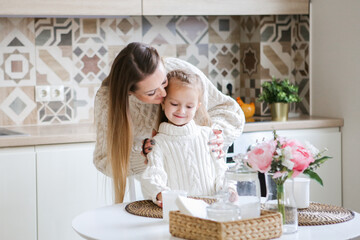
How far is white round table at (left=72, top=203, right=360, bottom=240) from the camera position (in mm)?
1622

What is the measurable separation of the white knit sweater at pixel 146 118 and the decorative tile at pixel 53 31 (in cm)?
133

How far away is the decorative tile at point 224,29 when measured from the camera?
390 cm

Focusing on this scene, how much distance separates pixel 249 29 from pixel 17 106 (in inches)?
59.8

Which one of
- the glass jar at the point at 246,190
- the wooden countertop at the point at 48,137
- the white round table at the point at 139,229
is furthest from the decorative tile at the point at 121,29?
the glass jar at the point at 246,190

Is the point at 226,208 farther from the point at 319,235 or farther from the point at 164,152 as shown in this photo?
the point at 164,152

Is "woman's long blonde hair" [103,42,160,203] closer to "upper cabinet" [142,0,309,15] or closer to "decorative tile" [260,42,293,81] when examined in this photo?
"upper cabinet" [142,0,309,15]

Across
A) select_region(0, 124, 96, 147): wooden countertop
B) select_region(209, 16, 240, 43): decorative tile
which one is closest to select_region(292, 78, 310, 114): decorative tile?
select_region(209, 16, 240, 43): decorative tile

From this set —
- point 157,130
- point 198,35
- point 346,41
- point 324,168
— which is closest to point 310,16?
point 346,41

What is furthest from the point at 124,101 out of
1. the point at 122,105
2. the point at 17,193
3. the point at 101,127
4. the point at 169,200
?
the point at 17,193

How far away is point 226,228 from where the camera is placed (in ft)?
4.97

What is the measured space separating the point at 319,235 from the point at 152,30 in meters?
2.32

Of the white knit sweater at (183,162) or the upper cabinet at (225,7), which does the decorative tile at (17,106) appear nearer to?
the upper cabinet at (225,7)

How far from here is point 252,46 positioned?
3.92 meters

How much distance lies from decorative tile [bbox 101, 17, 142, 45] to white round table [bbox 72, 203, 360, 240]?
192 centimetres
